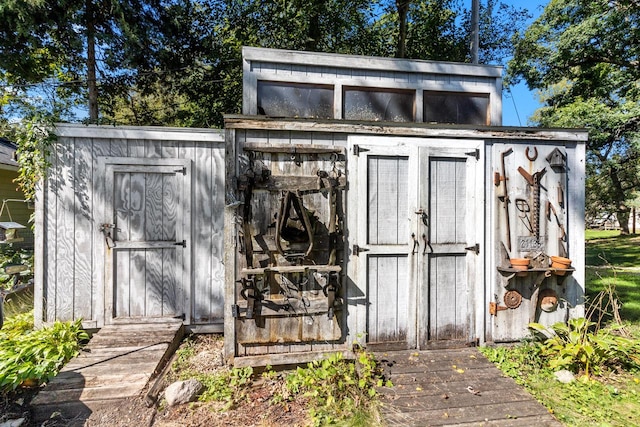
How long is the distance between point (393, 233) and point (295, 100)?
84.3 inches

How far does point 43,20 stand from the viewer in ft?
16.8

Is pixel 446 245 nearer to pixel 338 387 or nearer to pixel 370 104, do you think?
pixel 338 387

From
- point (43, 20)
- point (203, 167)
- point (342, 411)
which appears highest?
point (43, 20)

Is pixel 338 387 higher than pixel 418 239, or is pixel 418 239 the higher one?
pixel 418 239

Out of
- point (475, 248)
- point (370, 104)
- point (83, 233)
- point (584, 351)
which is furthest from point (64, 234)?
point (584, 351)

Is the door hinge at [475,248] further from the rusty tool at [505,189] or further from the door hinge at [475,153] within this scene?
the door hinge at [475,153]

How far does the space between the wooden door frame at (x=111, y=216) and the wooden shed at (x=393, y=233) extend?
1.10 metres

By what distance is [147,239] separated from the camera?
12.2 feet

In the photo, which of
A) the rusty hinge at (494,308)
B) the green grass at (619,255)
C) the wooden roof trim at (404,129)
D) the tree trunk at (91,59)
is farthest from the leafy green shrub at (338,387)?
the green grass at (619,255)

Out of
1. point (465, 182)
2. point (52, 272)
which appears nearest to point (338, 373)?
point (465, 182)

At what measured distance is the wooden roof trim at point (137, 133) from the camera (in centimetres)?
357

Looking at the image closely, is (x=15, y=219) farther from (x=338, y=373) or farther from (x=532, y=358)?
(x=532, y=358)

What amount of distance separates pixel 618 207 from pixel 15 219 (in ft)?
72.4

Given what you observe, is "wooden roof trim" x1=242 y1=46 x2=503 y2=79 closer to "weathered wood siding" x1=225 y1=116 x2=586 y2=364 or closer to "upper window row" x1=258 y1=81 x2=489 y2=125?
"upper window row" x1=258 y1=81 x2=489 y2=125
